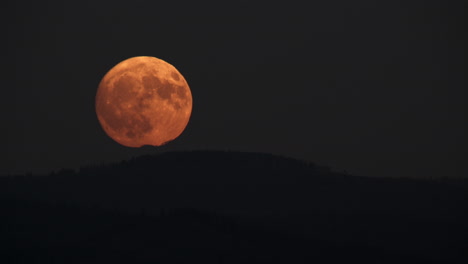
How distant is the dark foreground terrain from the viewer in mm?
34156

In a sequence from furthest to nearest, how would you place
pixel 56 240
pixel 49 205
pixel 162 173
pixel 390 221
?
pixel 162 173, pixel 49 205, pixel 390 221, pixel 56 240

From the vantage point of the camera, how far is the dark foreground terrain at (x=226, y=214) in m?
34.2

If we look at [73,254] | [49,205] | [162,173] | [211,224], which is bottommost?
[73,254]

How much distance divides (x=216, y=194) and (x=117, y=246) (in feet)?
34.3

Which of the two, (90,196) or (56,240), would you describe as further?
(90,196)

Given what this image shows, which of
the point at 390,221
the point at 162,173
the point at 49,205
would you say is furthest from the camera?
the point at 162,173

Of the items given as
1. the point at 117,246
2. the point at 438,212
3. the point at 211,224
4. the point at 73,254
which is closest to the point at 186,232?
the point at 211,224

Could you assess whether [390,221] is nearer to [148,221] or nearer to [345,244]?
[345,244]

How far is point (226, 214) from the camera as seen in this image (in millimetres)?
38750

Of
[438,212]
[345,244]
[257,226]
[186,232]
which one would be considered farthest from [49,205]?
[438,212]

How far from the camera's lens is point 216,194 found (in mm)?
43812

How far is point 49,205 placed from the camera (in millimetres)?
42750

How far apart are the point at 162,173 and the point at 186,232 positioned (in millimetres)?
13900

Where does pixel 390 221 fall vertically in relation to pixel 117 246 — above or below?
above
